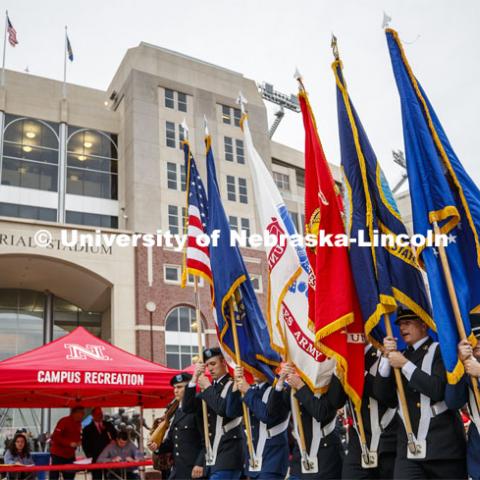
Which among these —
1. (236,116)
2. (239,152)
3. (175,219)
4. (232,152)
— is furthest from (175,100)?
(175,219)

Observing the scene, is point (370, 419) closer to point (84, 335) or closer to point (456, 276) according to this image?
point (456, 276)

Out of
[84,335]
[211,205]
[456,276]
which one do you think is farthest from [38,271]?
[456,276]

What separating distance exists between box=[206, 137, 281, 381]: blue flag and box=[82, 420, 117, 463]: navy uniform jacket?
20.2ft

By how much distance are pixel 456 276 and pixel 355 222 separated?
114 centimetres

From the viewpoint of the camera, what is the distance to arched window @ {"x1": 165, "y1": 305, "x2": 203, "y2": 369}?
32562 millimetres

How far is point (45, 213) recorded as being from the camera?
33531 millimetres

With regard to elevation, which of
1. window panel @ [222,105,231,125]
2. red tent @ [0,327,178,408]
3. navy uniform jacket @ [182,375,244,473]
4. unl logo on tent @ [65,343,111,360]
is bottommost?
navy uniform jacket @ [182,375,244,473]

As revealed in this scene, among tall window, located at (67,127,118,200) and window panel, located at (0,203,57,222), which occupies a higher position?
tall window, located at (67,127,118,200)

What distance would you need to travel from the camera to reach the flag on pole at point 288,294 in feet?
19.5

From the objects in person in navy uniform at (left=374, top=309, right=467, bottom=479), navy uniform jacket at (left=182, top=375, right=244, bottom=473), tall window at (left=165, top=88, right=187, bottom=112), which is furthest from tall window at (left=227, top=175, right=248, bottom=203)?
person in navy uniform at (left=374, top=309, right=467, bottom=479)

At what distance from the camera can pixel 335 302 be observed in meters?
5.50

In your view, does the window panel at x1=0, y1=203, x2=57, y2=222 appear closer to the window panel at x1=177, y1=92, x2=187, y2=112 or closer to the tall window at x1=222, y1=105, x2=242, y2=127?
the window panel at x1=177, y1=92, x2=187, y2=112

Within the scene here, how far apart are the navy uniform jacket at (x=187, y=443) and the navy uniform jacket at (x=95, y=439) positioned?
194 inches

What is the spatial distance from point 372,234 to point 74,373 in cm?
696
